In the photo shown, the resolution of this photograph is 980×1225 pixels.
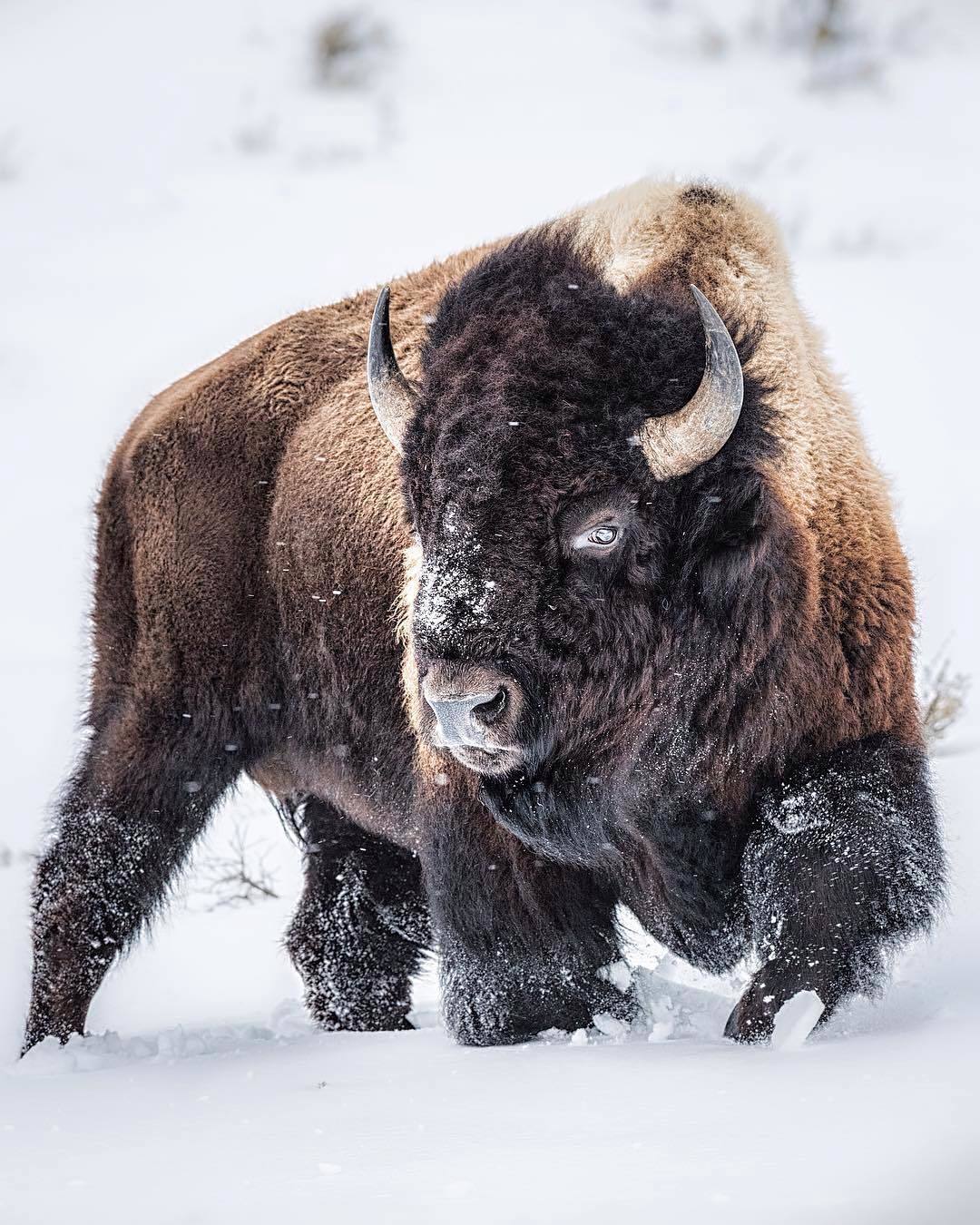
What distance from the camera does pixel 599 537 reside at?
2.92 m

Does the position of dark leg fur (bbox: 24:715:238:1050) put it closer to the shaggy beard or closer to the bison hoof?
the shaggy beard

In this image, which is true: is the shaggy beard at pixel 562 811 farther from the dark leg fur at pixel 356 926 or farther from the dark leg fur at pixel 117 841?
the dark leg fur at pixel 356 926

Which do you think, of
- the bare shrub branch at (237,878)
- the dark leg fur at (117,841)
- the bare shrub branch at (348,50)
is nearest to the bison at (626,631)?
the dark leg fur at (117,841)

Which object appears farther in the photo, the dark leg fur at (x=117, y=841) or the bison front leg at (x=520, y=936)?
the dark leg fur at (x=117, y=841)

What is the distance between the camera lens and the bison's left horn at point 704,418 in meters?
2.84

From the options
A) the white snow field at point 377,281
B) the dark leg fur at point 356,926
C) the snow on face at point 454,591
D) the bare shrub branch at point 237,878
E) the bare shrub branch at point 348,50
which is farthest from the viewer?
the bare shrub branch at point 348,50

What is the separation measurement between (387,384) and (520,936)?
4.62 ft

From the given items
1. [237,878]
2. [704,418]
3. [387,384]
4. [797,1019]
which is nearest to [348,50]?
[237,878]

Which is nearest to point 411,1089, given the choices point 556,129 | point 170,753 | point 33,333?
point 170,753

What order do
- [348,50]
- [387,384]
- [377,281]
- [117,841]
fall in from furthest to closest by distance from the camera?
[348,50] < [377,281] < [117,841] < [387,384]

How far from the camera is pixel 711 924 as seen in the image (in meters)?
3.19

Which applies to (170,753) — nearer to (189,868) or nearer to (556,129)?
(189,868)

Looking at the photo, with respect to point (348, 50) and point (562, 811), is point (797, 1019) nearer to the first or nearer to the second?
point (562, 811)

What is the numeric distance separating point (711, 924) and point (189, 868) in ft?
6.64
